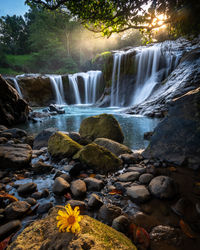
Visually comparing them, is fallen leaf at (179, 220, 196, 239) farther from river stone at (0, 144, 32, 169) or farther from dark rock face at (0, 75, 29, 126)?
dark rock face at (0, 75, 29, 126)

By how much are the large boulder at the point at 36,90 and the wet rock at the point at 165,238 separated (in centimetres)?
1836

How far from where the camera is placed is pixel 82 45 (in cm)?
3447

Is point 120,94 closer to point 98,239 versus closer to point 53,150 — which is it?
point 53,150

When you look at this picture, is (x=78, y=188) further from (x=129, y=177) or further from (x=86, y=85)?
(x=86, y=85)

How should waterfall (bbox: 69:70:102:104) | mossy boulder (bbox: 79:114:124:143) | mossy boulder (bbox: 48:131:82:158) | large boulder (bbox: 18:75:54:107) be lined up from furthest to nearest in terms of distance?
waterfall (bbox: 69:70:102:104) < large boulder (bbox: 18:75:54:107) < mossy boulder (bbox: 79:114:124:143) < mossy boulder (bbox: 48:131:82:158)

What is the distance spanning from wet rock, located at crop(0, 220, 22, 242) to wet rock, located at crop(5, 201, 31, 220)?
4.2 inches

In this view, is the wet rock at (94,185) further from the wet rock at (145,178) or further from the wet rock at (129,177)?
→ the wet rock at (145,178)

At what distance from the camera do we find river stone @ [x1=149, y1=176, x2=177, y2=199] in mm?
1704

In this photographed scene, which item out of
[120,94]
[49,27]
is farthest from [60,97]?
[49,27]

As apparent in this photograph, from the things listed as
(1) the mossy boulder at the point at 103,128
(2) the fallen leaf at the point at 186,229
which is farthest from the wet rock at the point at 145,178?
(1) the mossy boulder at the point at 103,128

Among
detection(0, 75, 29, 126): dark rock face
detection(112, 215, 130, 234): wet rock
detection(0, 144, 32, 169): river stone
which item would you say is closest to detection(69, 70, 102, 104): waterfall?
detection(0, 75, 29, 126): dark rock face

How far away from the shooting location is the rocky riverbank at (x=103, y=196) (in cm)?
120

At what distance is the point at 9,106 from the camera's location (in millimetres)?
7020

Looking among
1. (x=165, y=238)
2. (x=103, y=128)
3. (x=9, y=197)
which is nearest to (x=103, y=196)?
(x=165, y=238)
